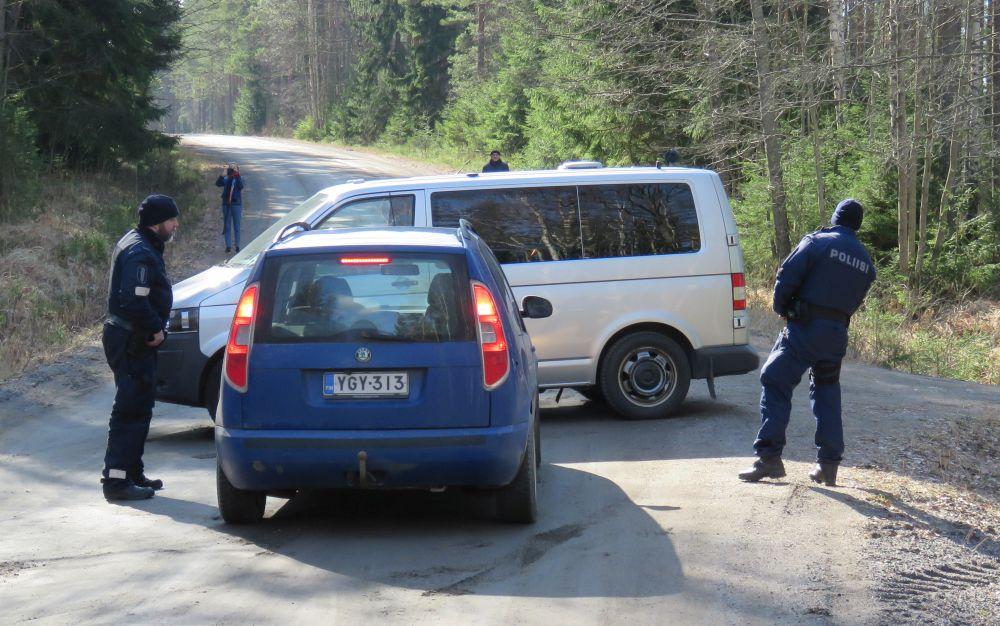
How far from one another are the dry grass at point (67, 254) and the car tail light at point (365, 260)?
24.9ft

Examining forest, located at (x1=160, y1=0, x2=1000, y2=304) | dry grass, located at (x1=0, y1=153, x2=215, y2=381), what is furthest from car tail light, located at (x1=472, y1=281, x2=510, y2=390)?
forest, located at (x1=160, y1=0, x2=1000, y2=304)

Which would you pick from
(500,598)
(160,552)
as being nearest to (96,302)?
(160,552)

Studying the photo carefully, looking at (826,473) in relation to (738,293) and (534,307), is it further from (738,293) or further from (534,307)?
(738,293)

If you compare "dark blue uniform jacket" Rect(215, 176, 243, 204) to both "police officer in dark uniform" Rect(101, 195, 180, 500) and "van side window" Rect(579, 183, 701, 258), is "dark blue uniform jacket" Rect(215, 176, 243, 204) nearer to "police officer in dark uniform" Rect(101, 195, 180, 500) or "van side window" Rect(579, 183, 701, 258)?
"van side window" Rect(579, 183, 701, 258)

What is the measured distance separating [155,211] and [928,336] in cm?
1692

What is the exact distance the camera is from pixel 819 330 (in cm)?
674

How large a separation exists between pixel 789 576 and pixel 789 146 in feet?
63.9

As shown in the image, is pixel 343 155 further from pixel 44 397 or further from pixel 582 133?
pixel 44 397

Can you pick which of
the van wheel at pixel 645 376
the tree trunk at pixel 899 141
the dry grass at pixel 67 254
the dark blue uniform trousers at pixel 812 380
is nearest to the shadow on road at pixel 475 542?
the dark blue uniform trousers at pixel 812 380

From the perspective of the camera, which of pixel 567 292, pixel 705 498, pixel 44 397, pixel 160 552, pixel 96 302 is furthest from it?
pixel 96 302

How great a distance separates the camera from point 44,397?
35.4 feet

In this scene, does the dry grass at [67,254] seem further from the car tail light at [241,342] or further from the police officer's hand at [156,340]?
the car tail light at [241,342]

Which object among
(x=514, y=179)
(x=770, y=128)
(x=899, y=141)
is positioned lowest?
(x=514, y=179)

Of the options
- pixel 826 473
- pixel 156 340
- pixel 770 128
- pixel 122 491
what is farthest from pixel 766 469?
pixel 770 128
